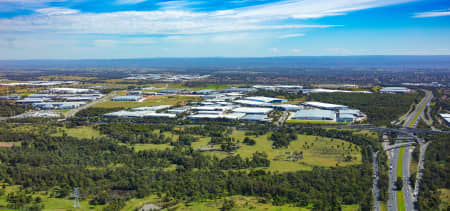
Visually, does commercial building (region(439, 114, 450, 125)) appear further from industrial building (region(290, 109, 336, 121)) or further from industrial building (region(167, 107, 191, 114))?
industrial building (region(167, 107, 191, 114))

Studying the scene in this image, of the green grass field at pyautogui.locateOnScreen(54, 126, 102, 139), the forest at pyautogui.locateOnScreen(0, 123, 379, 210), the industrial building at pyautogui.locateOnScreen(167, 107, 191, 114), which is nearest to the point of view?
the forest at pyautogui.locateOnScreen(0, 123, 379, 210)

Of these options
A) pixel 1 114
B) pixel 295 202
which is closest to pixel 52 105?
pixel 1 114

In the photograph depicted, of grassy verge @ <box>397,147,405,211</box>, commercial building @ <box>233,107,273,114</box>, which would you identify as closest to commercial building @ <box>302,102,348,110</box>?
commercial building @ <box>233,107,273,114</box>

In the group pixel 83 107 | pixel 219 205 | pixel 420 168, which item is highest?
pixel 83 107

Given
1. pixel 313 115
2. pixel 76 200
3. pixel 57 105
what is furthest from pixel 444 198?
pixel 57 105

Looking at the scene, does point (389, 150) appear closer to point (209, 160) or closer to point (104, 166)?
point (209, 160)

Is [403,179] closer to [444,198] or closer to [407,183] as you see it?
[407,183]

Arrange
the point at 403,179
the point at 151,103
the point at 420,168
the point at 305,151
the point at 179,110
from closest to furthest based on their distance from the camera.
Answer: the point at 403,179 < the point at 420,168 < the point at 305,151 < the point at 179,110 < the point at 151,103

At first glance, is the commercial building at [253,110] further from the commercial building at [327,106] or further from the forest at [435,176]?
the forest at [435,176]

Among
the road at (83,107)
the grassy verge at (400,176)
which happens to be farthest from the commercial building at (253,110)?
the road at (83,107)

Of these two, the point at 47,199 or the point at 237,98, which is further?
the point at 237,98

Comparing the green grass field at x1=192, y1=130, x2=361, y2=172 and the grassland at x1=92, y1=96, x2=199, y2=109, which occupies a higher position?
the grassland at x1=92, y1=96, x2=199, y2=109
